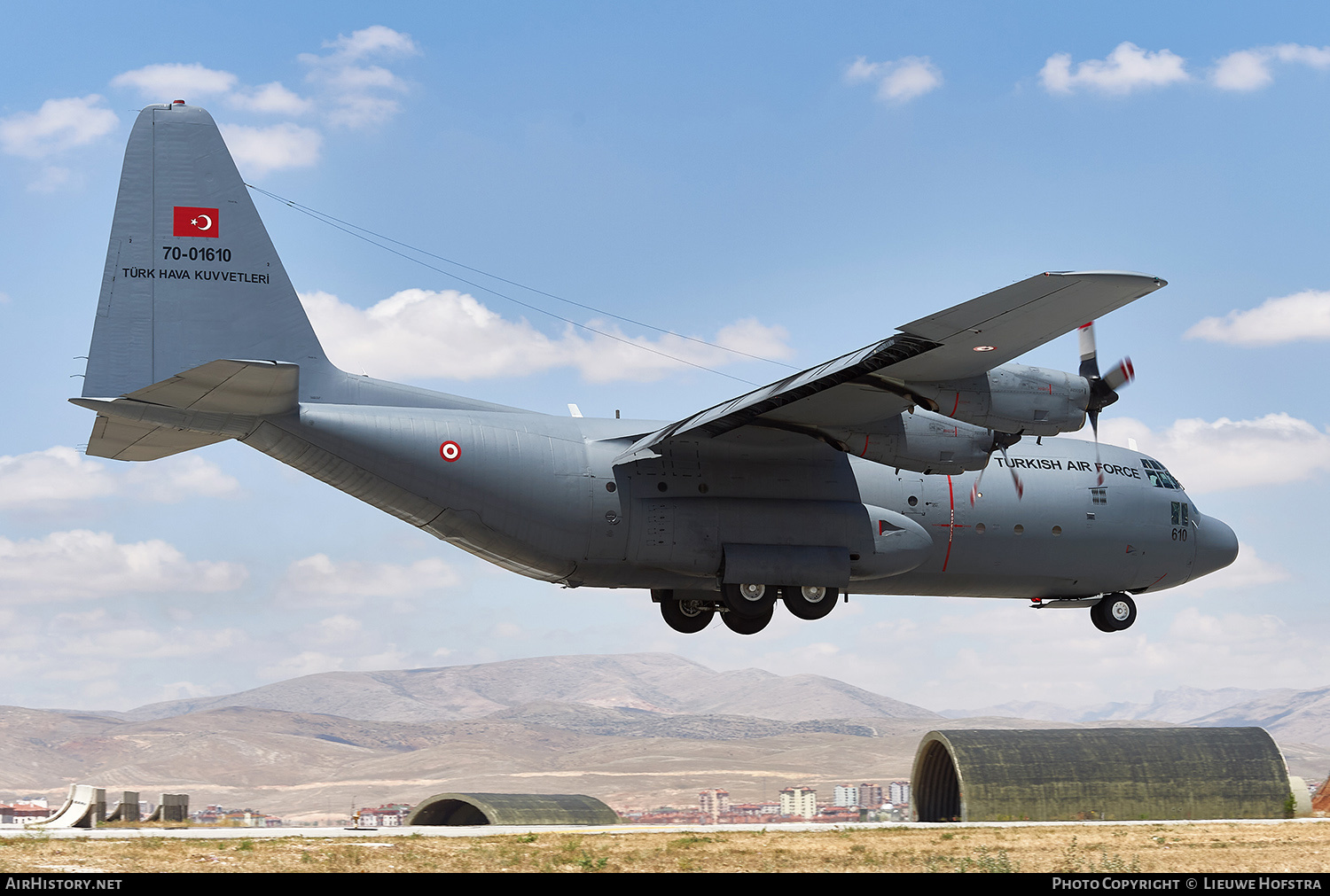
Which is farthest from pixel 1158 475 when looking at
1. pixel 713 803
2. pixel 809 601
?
pixel 713 803

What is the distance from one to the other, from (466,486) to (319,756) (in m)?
112

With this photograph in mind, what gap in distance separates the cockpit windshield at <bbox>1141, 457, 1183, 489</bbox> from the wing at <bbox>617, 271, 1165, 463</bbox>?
6.75m

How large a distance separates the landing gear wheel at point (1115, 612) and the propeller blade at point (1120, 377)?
5.53m

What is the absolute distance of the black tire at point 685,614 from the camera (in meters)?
20.4

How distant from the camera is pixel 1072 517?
2084 centimetres

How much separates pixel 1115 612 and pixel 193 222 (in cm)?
1656

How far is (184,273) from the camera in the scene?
1753cm

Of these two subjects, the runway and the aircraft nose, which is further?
the aircraft nose

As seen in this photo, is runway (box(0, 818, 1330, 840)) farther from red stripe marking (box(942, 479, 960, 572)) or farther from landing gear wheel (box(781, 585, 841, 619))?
red stripe marking (box(942, 479, 960, 572))

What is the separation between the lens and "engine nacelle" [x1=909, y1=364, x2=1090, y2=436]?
16734 millimetres

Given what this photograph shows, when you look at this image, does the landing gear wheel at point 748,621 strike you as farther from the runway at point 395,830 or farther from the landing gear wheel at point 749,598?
the runway at point 395,830

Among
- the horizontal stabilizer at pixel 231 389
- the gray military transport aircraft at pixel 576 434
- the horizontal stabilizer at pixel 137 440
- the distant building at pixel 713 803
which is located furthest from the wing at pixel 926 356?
the distant building at pixel 713 803

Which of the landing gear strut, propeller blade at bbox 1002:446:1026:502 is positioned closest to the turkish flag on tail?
the landing gear strut

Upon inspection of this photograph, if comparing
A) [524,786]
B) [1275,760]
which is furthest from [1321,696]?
[1275,760]
